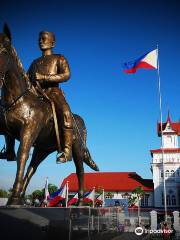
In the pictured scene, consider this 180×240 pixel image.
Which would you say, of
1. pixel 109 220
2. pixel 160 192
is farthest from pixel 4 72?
pixel 160 192

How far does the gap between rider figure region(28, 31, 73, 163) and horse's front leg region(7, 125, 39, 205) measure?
921 millimetres

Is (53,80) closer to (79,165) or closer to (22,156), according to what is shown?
(22,156)

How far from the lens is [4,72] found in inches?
217

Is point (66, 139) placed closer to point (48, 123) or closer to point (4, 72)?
point (48, 123)

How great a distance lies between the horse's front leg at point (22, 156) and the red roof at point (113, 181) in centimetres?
5708

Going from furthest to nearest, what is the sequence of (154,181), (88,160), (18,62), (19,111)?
(154,181), (88,160), (18,62), (19,111)

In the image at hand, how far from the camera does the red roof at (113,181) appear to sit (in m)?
64.0

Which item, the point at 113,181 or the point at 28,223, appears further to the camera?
the point at 113,181

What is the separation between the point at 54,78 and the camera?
6609 mm

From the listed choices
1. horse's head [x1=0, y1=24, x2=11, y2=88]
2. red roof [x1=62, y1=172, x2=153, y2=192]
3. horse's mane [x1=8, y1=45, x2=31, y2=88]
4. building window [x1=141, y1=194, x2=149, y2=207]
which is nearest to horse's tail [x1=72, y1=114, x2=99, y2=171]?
horse's mane [x1=8, y1=45, x2=31, y2=88]

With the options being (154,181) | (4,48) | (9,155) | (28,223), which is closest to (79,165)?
(9,155)

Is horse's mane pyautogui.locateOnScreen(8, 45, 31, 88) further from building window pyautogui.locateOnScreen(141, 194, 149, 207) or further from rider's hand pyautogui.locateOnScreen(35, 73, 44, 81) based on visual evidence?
building window pyautogui.locateOnScreen(141, 194, 149, 207)

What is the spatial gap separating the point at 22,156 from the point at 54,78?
1.90 m

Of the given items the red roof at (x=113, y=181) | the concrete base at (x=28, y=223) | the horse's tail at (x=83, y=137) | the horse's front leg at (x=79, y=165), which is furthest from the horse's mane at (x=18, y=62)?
the red roof at (x=113, y=181)
